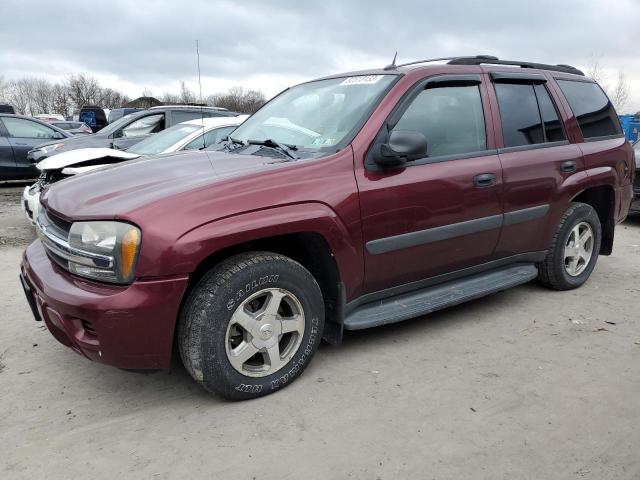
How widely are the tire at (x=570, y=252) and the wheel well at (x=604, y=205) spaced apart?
0.48 ft

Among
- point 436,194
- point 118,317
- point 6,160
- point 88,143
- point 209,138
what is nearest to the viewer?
point 118,317

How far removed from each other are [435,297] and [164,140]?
456cm

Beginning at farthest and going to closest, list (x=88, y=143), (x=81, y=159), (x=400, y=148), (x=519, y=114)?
1. (x=88, y=143)
2. (x=81, y=159)
3. (x=519, y=114)
4. (x=400, y=148)

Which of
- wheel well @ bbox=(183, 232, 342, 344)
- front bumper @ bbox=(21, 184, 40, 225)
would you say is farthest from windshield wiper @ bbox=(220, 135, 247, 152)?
front bumper @ bbox=(21, 184, 40, 225)

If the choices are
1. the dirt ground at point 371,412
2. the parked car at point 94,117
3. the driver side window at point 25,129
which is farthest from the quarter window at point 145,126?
the parked car at point 94,117

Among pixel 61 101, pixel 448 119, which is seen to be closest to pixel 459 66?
pixel 448 119

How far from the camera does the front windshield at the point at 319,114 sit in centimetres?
327

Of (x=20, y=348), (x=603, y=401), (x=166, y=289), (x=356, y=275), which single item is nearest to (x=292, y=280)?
(x=356, y=275)

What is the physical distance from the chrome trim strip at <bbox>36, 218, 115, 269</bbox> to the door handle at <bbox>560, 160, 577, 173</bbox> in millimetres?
3348

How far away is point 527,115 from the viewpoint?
4008mm

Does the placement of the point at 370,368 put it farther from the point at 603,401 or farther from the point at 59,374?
the point at 59,374

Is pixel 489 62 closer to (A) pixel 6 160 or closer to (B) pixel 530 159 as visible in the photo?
(B) pixel 530 159

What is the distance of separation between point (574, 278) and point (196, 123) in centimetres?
499

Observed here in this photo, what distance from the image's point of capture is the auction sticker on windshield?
3510mm
